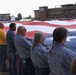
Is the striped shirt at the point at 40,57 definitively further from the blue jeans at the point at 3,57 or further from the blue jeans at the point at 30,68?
the blue jeans at the point at 3,57

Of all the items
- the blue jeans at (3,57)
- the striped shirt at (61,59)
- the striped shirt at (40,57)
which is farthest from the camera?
the blue jeans at (3,57)

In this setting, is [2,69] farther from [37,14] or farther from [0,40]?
[37,14]

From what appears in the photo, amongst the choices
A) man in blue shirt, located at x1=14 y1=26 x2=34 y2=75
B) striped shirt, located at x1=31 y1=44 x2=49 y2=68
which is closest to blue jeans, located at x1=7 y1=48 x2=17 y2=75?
man in blue shirt, located at x1=14 y1=26 x2=34 y2=75

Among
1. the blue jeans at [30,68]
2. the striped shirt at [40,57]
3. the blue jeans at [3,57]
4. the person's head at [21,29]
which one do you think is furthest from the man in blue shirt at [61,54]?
the blue jeans at [3,57]

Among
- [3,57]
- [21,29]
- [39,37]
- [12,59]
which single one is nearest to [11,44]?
[12,59]

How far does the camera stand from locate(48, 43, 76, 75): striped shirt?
3.31 m

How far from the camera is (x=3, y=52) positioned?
6.74m

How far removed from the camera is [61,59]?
11.0 feet

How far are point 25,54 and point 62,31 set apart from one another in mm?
1666

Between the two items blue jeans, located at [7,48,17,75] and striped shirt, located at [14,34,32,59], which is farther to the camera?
blue jeans, located at [7,48,17,75]

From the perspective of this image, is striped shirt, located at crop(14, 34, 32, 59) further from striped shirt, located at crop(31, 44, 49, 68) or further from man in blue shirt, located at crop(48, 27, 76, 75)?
man in blue shirt, located at crop(48, 27, 76, 75)

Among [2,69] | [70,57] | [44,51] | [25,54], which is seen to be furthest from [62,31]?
[2,69]

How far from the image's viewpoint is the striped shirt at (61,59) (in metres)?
3.31

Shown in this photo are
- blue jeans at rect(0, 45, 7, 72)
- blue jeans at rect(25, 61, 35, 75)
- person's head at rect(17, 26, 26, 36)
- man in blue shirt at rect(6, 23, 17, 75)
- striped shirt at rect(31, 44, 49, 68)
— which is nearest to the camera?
striped shirt at rect(31, 44, 49, 68)
